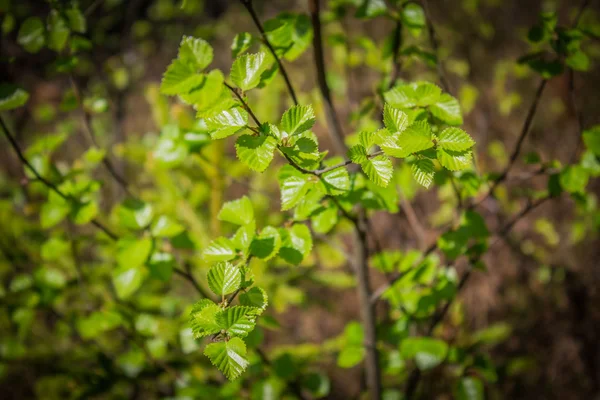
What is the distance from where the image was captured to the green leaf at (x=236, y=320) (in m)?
0.49

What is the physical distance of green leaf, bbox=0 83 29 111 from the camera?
719 millimetres

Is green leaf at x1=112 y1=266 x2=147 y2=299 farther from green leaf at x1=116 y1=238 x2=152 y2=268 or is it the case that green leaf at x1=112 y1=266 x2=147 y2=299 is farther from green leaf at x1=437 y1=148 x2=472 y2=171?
green leaf at x1=437 y1=148 x2=472 y2=171

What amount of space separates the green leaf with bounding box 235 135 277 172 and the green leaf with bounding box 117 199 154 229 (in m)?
0.42

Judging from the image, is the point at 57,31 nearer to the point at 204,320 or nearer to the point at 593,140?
the point at 204,320

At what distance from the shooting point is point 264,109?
153cm

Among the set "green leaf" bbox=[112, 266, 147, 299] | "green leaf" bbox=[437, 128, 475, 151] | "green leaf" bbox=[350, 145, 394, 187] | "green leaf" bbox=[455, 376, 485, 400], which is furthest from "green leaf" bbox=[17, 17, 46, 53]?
"green leaf" bbox=[455, 376, 485, 400]

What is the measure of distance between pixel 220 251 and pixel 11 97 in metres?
0.54

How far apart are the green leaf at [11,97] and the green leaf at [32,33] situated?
10cm

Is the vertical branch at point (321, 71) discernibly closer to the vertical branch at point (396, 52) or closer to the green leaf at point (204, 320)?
the vertical branch at point (396, 52)

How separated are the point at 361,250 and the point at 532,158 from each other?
464 mm

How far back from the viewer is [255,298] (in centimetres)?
54

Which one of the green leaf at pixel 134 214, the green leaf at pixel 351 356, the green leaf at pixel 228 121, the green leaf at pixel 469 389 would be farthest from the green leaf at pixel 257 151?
the green leaf at pixel 469 389

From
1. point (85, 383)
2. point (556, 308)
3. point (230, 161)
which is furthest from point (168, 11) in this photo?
point (556, 308)

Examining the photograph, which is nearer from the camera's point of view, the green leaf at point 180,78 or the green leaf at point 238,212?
the green leaf at point 180,78
